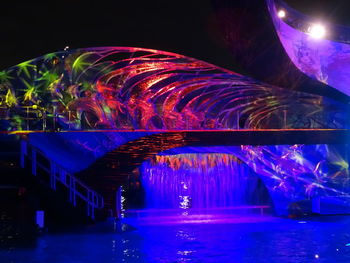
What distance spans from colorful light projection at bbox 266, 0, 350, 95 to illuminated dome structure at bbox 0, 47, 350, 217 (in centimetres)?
202

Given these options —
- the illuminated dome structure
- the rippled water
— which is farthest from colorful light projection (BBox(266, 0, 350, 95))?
the rippled water

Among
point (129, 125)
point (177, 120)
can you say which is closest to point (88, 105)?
point (129, 125)

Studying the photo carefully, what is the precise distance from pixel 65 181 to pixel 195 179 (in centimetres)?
777

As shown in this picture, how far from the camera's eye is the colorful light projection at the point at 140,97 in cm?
1598

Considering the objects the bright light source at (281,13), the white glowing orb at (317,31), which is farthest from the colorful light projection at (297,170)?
the bright light source at (281,13)

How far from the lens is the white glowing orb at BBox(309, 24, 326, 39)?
1977 centimetres

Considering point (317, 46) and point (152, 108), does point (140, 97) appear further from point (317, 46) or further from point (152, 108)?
point (317, 46)

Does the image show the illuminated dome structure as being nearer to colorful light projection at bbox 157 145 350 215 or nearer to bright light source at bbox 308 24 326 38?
colorful light projection at bbox 157 145 350 215

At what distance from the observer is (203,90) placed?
1884 centimetres

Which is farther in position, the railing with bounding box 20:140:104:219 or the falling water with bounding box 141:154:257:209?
the falling water with bounding box 141:154:257:209

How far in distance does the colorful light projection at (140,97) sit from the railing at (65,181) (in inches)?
77.3

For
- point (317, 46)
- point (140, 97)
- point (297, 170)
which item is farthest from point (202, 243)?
point (317, 46)

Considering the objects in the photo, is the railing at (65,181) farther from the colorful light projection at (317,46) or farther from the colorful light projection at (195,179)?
the colorful light projection at (317,46)

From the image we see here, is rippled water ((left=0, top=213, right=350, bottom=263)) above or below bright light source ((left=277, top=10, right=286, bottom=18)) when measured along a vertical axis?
below
